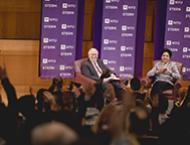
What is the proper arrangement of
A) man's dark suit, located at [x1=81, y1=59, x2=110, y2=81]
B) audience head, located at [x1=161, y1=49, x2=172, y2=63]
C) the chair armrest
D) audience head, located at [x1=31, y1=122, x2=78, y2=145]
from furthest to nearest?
audience head, located at [x1=161, y1=49, x2=172, y2=63], man's dark suit, located at [x1=81, y1=59, x2=110, y2=81], the chair armrest, audience head, located at [x1=31, y1=122, x2=78, y2=145]

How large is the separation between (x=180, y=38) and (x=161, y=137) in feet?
20.3

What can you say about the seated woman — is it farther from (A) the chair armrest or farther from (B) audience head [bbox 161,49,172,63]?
(A) the chair armrest

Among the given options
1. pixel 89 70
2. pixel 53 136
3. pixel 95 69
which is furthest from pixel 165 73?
Result: pixel 53 136

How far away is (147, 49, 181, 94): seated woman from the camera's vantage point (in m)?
8.85

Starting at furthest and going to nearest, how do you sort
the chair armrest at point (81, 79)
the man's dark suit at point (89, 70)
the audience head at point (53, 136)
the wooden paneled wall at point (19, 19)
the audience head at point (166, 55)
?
the wooden paneled wall at point (19, 19)
the audience head at point (166, 55)
the man's dark suit at point (89, 70)
the chair armrest at point (81, 79)
the audience head at point (53, 136)

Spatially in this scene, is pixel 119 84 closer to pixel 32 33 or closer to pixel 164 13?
pixel 164 13

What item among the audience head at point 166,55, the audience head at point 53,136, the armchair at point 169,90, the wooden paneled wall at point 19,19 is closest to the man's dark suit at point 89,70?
the armchair at point 169,90

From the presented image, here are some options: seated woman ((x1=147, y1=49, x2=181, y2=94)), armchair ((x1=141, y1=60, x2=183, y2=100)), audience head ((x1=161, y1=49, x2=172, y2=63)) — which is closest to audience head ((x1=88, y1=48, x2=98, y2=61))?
armchair ((x1=141, y1=60, x2=183, y2=100))

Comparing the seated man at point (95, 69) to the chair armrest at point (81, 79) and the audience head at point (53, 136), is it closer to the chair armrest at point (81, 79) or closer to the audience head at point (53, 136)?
the chair armrest at point (81, 79)

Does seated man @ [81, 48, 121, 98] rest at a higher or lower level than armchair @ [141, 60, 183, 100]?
higher

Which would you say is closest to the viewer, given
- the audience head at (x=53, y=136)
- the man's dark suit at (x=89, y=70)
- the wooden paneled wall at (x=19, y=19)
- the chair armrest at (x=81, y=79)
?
the audience head at (x=53, y=136)

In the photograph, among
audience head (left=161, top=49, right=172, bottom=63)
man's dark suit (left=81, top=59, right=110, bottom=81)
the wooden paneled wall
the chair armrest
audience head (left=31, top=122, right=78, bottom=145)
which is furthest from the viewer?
the wooden paneled wall

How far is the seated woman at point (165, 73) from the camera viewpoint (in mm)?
8852

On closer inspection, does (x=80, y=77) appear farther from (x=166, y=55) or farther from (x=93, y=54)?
(x=166, y=55)
